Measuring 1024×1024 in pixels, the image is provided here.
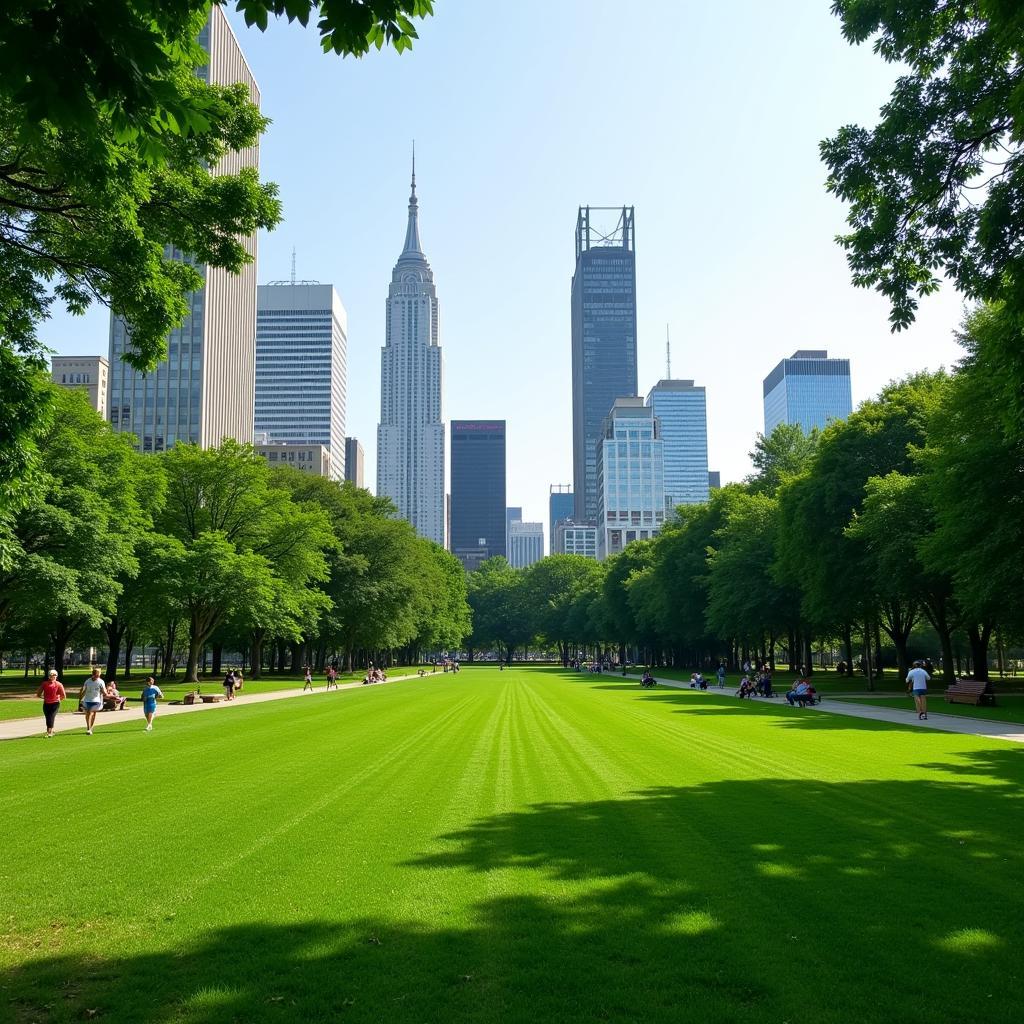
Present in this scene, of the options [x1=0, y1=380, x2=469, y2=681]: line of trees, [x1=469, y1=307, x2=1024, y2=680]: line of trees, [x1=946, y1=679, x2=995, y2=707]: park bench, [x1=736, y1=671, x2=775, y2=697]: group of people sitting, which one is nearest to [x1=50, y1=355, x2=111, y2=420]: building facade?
[x1=0, y1=380, x2=469, y2=681]: line of trees

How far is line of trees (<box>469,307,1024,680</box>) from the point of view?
28922 millimetres

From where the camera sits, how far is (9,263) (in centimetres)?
1434

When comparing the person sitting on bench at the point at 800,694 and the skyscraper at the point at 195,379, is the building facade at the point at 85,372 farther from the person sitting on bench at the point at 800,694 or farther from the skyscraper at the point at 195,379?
the person sitting on bench at the point at 800,694

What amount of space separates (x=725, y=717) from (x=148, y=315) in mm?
22020

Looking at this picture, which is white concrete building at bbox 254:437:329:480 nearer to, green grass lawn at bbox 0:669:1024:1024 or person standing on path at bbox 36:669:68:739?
person standing on path at bbox 36:669:68:739

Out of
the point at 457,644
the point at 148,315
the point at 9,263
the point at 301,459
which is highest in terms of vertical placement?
the point at 301,459

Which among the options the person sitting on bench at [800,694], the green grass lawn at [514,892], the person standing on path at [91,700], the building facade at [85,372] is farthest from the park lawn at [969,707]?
the building facade at [85,372]

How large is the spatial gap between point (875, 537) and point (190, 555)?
A: 36337 millimetres

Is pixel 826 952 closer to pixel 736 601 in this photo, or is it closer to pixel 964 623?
pixel 964 623

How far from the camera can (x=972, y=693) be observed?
104 feet

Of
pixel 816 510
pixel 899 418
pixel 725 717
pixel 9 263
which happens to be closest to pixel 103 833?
pixel 9 263

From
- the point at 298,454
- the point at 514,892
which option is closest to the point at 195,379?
the point at 298,454

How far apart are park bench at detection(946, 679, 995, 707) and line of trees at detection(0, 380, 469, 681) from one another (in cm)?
3143

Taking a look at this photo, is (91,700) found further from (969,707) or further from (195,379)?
(195,379)
